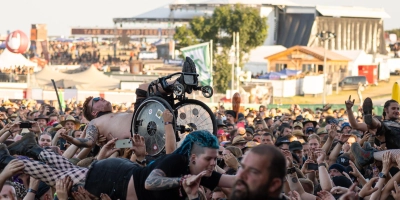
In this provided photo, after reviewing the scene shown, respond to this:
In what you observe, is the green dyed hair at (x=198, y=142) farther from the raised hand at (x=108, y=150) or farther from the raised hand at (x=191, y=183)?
the raised hand at (x=108, y=150)

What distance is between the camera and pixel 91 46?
139500 mm

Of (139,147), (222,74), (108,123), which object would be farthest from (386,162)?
(222,74)

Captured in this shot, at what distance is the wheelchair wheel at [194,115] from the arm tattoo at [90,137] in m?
0.80

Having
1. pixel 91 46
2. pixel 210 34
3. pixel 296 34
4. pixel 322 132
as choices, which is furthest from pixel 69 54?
pixel 322 132

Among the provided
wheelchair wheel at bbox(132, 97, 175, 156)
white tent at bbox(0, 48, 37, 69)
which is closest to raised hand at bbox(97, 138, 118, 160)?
wheelchair wheel at bbox(132, 97, 175, 156)

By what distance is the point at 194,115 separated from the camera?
10312mm

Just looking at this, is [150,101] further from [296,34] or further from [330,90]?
[296,34]

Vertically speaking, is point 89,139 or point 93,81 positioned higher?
point 89,139

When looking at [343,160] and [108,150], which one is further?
[343,160]

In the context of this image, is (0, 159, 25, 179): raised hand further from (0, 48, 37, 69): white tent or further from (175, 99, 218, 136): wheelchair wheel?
(0, 48, 37, 69): white tent

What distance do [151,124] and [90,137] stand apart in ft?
2.05

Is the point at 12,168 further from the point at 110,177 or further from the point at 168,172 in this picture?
the point at 168,172

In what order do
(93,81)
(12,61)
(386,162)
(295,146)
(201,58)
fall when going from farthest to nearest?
(12,61), (93,81), (201,58), (295,146), (386,162)

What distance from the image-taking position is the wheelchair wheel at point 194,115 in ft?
33.3
